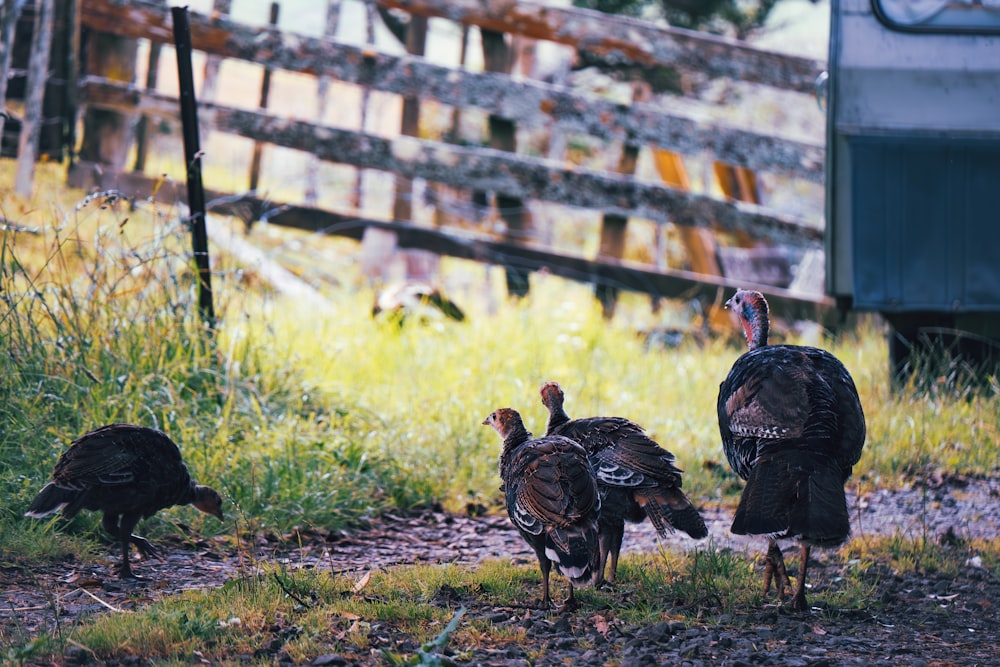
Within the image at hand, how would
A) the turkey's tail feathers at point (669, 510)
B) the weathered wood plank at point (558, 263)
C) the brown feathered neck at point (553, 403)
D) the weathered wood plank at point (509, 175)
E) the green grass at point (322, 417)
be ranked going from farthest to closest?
the weathered wood plank at point (558, 263)
the weathered wood plank at point (509, 175)
the brown feathered neck at point (553, 403)
the turkey's tail feathers at point (669, 510)
the green grass at point (322, 417)

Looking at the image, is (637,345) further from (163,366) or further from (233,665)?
(233,665)

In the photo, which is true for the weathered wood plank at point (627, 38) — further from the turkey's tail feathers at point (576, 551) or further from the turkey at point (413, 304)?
the turkey's tail feathers at point (576, 551)

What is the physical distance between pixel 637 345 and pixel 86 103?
5.31 meters

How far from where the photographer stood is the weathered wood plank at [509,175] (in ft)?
33.1

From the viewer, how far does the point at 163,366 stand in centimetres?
657

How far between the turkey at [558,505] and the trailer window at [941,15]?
15.4ft

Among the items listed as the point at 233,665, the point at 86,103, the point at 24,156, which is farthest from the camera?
the point at 86,103

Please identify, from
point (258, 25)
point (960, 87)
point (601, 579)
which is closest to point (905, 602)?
point (601, 579)

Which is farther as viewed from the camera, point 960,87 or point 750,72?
point 750,72

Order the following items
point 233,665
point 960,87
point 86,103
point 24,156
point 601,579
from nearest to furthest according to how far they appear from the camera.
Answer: point 233,665 → point 601,579 → point 960,87 → point 24,156 → point 86,103

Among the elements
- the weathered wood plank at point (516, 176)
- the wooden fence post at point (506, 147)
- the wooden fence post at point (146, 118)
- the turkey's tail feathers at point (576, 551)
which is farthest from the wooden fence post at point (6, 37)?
the turkey's tail feathers at point (576, 551)

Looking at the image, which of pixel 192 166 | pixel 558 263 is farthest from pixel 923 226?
pixel 192 166

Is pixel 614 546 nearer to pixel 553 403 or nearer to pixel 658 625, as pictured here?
pixel 658 625

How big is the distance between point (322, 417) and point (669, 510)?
8.84ft
